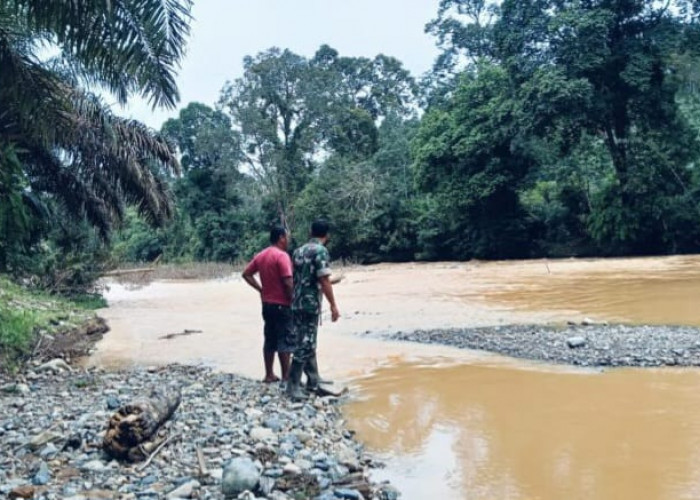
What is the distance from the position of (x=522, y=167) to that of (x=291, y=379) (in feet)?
93.4

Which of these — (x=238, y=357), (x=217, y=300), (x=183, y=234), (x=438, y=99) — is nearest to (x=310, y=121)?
(x=438, y=99)

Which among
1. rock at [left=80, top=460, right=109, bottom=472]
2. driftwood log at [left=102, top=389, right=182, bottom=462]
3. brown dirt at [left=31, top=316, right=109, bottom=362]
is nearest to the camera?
rock at [left=80, top=460, right=109, bottom=472]

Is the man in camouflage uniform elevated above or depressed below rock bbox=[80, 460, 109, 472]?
above

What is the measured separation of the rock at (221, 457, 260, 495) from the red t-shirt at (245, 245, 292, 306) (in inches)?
113

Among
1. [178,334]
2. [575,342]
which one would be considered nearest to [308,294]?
[575,342]

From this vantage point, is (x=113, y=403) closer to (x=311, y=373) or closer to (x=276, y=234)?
(x=311, y=373)

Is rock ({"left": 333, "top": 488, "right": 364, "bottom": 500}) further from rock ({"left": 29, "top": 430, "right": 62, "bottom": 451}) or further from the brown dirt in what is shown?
the brown dirt

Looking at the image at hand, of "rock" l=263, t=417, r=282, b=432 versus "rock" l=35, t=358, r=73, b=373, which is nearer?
"rock" l=263, t=417, r=282, b=432

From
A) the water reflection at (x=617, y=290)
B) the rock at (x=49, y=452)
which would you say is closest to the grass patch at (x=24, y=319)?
the rock at (x=49, y=452)

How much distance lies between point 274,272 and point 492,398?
102 inches

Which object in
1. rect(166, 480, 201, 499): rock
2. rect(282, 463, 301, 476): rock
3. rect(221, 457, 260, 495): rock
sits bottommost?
rect(282, 463, 301, 476): rock

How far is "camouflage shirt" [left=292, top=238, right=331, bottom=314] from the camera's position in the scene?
6.25 m

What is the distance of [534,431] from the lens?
5.53 metres

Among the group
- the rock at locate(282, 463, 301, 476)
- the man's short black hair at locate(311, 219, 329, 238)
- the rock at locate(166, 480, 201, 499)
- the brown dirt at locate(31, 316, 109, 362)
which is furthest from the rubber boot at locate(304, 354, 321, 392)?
the brown dirt at locate(31, 316, 109, 362)
